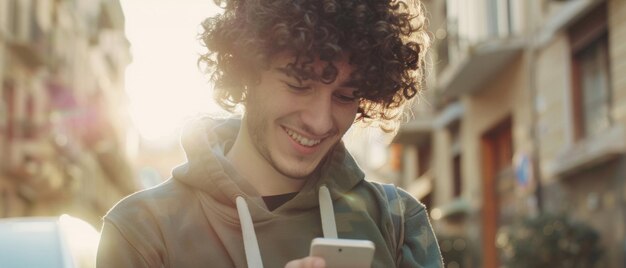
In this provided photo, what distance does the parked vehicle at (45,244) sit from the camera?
4.06m

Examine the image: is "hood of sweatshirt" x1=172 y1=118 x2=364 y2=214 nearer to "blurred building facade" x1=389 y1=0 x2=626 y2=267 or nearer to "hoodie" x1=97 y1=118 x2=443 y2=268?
"hoodie" x1=97 y1=118 x2=443 y2=268

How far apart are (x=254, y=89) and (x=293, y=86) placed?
0.40 feet

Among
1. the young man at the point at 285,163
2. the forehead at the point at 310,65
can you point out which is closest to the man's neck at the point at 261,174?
the young man at the point at 285,163

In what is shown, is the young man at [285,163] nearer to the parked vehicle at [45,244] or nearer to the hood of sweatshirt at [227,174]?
the hood of sweatshirt at [227,174]

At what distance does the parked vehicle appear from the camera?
4.06 metres

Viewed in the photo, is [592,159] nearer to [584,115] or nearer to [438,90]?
[584,115]

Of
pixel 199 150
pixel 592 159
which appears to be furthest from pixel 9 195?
pixel 199 150

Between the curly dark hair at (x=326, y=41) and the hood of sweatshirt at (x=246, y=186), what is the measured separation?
0.54 ft

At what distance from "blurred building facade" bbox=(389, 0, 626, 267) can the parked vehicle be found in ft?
14.6

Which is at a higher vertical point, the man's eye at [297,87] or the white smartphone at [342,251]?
the man's eye at [297,87]

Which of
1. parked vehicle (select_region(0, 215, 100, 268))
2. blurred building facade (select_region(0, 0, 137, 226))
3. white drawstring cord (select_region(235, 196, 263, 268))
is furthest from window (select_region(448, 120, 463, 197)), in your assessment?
white drawstring cord (select_region(235, 196, 263, 268))

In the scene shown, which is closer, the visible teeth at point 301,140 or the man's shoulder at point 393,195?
the visible teeth at point 301,140

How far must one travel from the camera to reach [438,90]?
24.9 meters

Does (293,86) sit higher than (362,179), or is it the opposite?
(293,86)
